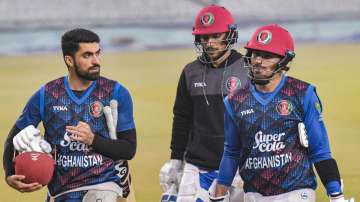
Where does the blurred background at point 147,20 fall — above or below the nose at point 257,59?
above

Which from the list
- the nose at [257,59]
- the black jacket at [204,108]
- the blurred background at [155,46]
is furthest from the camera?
the blurred background at [155,46]

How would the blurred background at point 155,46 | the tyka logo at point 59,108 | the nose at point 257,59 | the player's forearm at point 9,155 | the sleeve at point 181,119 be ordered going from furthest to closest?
1. the blurred background at point 155,46
2. the sleeve at point 181,119
3. the player's forearm at point 9,155
4. the tyka logo at point 59,108
5. the nose at point 257,59

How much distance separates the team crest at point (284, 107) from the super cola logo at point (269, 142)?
120 mm

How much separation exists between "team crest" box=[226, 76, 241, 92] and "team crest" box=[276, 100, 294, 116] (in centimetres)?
141

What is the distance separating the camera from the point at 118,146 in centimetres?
613

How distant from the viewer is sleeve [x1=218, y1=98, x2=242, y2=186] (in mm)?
5867

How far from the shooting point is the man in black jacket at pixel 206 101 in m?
7.14

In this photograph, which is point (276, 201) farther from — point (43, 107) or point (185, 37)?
point (185, 37)

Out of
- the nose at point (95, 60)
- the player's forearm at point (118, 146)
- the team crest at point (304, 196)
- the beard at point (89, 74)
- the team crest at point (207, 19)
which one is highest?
the team crest at point (207, 19)

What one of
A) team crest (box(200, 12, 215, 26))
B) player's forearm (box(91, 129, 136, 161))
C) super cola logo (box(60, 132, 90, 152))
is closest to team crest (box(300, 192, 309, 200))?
player's forearm (box(91, 129, 136, 161))

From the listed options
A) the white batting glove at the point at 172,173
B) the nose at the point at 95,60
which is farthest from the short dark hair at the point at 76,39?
the white batting glove at the point at 172,173

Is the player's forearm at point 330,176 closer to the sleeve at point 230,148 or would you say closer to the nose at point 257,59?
the sleeve at point 230,148

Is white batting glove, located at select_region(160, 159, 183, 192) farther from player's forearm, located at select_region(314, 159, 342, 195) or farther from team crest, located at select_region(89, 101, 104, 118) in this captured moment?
player's forearm, located at select_region(314, 159, 342, 195)

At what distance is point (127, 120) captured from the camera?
20.5ft
